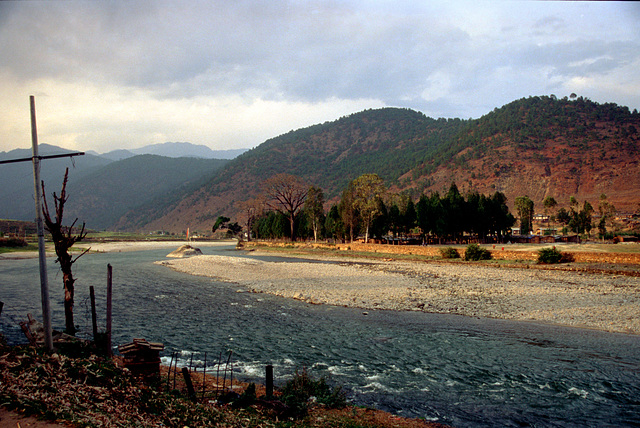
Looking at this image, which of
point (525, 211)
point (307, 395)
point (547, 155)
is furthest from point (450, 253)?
point (547, 155)

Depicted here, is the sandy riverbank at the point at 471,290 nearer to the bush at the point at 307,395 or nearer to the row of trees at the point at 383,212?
the bush at the point at 307,395

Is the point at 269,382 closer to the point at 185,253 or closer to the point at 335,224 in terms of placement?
the point at 185,253

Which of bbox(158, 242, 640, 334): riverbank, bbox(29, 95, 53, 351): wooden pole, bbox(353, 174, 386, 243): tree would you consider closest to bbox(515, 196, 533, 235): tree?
bbox(353, 174, 386, 243): tree

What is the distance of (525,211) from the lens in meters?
76.6

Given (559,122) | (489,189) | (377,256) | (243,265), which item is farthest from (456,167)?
(243,265)

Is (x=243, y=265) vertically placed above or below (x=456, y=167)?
below

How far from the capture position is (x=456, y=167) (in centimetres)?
12988

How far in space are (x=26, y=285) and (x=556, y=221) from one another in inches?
3841

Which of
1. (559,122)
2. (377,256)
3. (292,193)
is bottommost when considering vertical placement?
(377,256)

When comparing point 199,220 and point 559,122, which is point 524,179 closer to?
point 559,122

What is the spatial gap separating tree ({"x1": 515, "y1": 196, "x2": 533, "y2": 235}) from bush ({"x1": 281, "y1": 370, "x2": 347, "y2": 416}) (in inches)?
3006

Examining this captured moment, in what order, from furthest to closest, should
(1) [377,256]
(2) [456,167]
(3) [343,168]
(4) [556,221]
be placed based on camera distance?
(3) [343,168] → (2) [456,167] → (4) [556,221] → (1) [377,256]

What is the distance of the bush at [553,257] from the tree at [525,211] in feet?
145

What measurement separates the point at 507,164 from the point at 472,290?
106 metres
